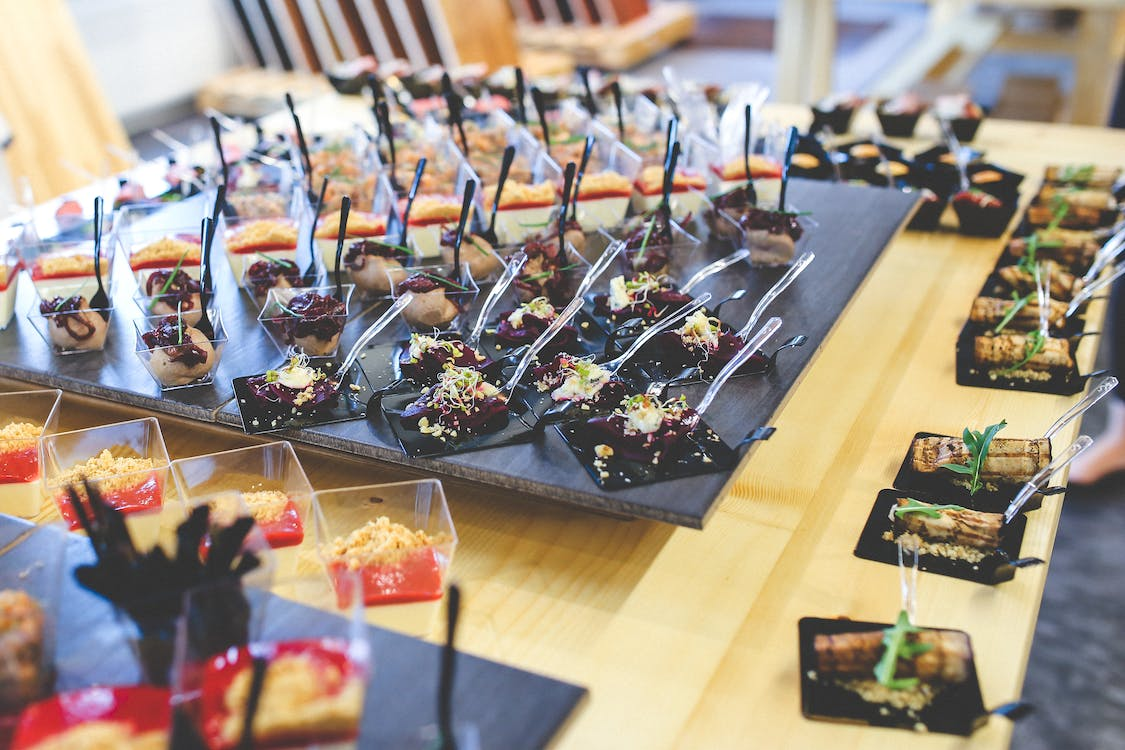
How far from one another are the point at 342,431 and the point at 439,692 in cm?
71

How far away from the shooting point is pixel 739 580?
1685 mm

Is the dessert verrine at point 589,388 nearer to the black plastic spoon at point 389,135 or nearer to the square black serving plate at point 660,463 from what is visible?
the square black serving plate at point 660,463

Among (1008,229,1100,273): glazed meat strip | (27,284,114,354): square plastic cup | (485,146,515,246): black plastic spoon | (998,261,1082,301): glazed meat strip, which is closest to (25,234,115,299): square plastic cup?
(27,284,114,354): square plastic cup

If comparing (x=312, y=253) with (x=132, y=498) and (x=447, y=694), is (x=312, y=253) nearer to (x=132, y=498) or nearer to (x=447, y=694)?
(x=132, y=498)

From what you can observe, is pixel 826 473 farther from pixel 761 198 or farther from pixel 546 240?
pixel 761 198

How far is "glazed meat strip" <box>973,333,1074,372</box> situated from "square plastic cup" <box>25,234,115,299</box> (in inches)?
75.0

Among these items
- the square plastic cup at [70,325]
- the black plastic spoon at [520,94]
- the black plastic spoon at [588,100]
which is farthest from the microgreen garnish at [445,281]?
the black plastic spoon at [588,100]

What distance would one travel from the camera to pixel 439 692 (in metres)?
1.25

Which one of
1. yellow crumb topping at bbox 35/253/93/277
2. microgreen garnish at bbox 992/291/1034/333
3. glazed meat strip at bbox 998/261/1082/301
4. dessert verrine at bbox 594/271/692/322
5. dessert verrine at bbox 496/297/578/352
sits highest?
yellow crumb topping at bbox 35/253/93/277

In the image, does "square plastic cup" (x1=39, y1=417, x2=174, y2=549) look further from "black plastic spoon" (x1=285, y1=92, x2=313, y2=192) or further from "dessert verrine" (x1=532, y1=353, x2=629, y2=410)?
"black plastic spoon" (x1=285, y1=92, x2=313, y2=192)

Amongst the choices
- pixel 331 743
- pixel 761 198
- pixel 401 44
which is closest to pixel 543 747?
pixel 331 743

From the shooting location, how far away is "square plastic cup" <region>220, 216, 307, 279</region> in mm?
2447

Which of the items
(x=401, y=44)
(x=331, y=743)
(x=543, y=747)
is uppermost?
(x=331, y=743)

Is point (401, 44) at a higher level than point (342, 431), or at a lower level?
lower
